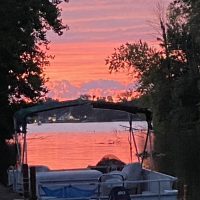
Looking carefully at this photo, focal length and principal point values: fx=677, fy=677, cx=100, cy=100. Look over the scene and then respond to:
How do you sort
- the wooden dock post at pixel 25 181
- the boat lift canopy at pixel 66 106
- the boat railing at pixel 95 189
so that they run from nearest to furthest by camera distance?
1. the boat railing at pixel 95 189
2. the boat lift canopy at pixel 66 106
3. the wooden dock post at pixel 25 181

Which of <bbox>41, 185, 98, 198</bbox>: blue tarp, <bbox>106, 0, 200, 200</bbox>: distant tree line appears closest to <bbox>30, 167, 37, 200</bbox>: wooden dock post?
<bbox>41, 185, 98, 198</bbox>: blue tarp

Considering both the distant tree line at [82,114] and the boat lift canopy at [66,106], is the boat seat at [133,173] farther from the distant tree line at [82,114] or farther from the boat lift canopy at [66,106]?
the distant tree line at [82,114]

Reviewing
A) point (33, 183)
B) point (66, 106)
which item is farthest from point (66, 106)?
point (33, 183)

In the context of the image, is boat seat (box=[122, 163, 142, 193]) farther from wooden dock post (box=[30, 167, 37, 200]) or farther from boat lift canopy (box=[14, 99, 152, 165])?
wooden dock post (box=[30, 167, 37, 200])

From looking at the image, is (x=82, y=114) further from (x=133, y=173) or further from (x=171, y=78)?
(x=171, y=78)

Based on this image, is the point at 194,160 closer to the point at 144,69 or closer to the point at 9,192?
the point at 9,192

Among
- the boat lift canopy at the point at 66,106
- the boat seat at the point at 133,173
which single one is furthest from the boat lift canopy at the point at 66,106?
the boat seat at the point at 133,173

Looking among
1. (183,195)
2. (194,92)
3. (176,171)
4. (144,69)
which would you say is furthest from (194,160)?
(144,69)

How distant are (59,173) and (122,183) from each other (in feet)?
9.63

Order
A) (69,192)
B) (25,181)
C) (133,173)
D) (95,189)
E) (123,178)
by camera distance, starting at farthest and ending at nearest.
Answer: (133,173) → (25,181) → (123,178) → (95,189) → (69,192)

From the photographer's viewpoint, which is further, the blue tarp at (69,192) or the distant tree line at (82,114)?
the distant tree line at (82,114)

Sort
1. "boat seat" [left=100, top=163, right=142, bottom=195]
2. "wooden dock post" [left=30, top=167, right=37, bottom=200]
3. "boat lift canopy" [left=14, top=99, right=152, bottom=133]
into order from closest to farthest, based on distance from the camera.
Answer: "boat seat" [left=100, top=163, right=142, bottom=195] < "wooden dock post" [left=30, top=167, right=37, bottom=200] < "boat lift canopy" [left=14, top=99, right=152, bottom=133]

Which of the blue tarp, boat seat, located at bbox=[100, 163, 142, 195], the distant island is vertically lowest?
the blue tarp

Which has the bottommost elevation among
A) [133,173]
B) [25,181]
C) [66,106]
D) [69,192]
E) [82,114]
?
[69,192]
